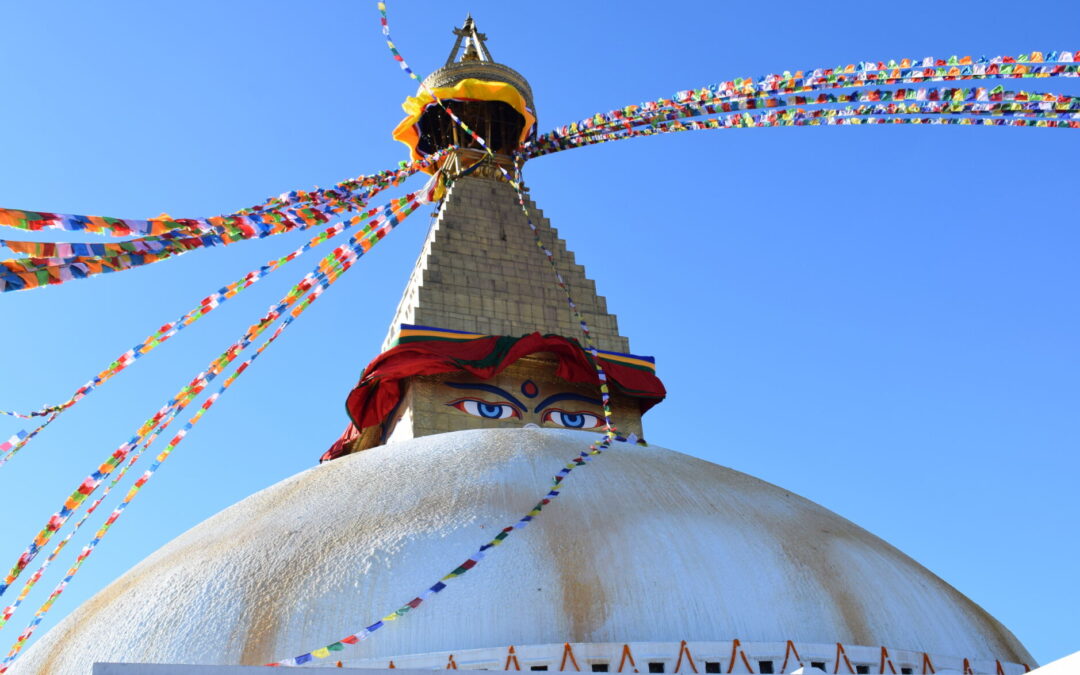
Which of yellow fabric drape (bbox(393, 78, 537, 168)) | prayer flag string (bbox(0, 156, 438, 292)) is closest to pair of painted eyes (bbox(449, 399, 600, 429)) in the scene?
prayer flag string (bbox(0, 156, 438, 292))

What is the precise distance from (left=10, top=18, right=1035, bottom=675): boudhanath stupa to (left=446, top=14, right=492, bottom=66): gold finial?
355 inches

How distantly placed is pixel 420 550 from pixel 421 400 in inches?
208

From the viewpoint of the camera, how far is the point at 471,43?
50.7 feet

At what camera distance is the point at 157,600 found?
532cm

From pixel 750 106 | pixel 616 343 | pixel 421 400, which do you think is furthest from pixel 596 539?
pixel 616 343

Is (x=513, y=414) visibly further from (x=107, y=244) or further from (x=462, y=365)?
(x=107, y=244)

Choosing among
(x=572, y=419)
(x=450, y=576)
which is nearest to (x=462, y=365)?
(x=572, y=419)

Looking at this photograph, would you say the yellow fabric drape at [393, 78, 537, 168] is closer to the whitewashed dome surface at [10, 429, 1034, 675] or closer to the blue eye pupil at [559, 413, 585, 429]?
the blue eye pupil at [559, 413, 585, 429]

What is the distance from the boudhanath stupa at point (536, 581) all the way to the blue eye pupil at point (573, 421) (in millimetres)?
3456

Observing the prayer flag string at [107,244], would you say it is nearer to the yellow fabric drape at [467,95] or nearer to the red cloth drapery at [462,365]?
the red cloth drapery at [462,365]

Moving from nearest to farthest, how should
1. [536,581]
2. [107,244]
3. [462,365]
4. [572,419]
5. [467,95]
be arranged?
[107,244], [536,581], [462,365], [572,419], [467,95]

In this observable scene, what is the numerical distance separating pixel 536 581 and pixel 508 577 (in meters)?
0.13

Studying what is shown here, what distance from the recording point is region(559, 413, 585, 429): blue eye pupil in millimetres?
10844

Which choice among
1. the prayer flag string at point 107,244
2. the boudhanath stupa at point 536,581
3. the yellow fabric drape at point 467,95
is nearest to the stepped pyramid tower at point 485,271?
the yellow fabric drape at point 467,95
